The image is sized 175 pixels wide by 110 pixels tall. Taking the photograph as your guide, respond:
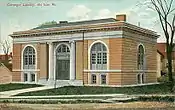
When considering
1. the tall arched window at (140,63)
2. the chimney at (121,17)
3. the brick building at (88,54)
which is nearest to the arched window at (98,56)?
the brick building at (88,54)

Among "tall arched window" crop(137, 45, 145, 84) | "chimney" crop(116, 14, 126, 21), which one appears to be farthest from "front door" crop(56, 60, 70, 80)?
"tall arched window" crop(137, 45, 145, 84)

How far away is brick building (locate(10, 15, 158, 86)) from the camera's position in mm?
40000

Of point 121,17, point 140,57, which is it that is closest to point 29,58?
point 121,17

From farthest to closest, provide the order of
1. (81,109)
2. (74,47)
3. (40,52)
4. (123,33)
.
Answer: (40,52) → (74,47) → (123,33) → (81,109)

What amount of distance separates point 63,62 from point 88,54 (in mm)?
4407

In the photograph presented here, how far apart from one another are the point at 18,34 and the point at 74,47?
33.0 feet

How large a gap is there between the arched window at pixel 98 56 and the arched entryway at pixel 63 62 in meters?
3.93

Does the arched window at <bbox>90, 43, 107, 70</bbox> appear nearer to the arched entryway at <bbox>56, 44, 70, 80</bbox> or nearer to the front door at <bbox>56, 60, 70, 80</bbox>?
the arched entryway at <bbox>56, 44, 70, 80</bbox>

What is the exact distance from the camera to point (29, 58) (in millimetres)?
48188

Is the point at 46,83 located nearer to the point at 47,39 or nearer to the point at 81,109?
the point at 47,39

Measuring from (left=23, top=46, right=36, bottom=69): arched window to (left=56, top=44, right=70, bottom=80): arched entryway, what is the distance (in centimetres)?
396

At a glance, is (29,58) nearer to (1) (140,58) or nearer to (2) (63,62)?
(2) (63,62)

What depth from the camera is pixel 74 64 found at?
43094mm

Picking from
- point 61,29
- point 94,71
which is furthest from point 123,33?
point 61,29
